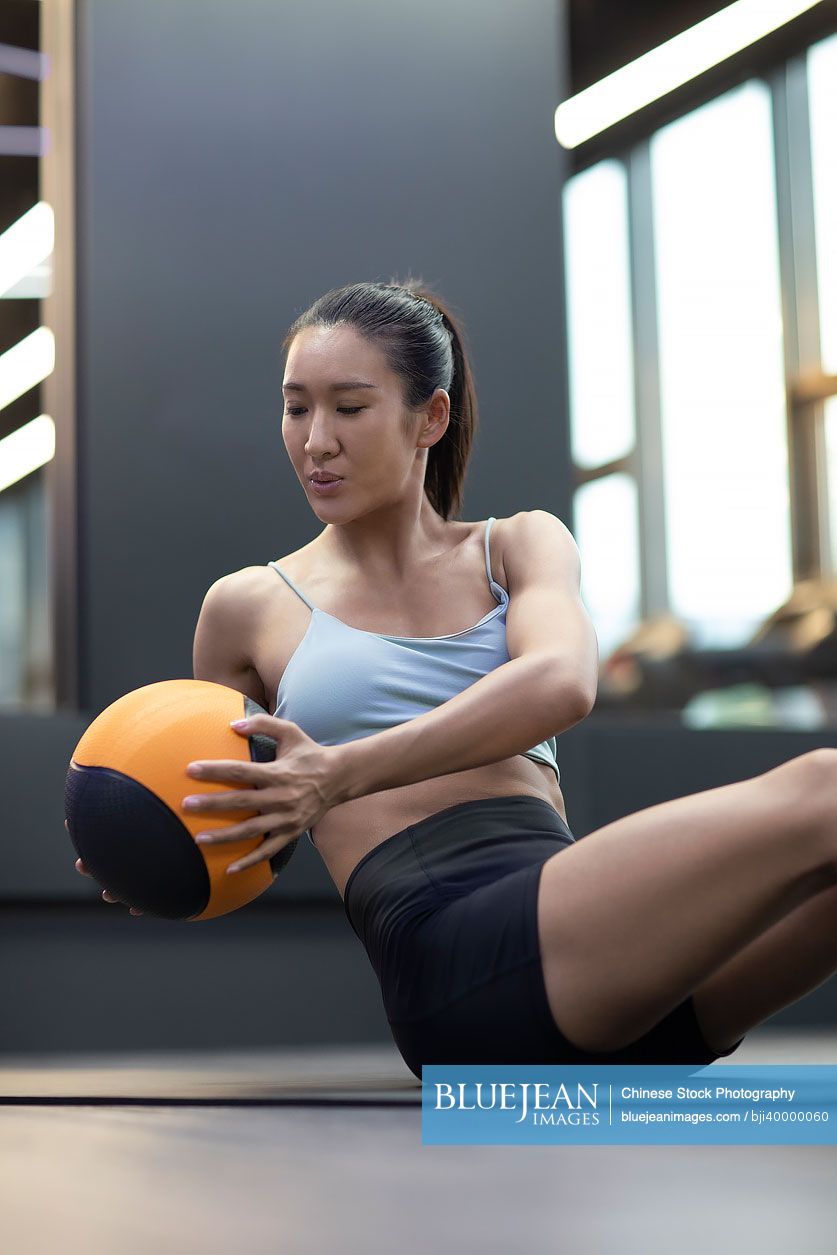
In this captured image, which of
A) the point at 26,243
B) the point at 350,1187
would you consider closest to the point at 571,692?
the point at 350,1187

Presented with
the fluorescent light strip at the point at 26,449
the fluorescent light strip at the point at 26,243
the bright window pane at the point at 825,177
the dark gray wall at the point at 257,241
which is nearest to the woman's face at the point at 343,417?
the dark gray wall at the point at 257,241

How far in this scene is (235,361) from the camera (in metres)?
2.89

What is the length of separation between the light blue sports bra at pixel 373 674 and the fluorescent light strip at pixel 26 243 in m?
1.48

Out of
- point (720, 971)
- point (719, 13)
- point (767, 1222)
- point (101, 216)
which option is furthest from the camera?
point (719, 13)

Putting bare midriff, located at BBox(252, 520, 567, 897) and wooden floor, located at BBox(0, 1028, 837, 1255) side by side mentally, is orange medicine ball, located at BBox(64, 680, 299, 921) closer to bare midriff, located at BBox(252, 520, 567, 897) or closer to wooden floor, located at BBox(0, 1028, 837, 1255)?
bare midriff, located at BBox(252, 520, 567, 897)

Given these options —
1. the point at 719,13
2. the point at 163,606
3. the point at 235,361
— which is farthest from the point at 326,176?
the point at 719,13

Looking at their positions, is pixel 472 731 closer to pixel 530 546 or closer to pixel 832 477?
pixel 530 546

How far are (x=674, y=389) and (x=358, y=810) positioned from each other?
4.71 metres

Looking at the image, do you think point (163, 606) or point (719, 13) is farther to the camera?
point (719, 13)

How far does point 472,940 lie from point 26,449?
174 centimetres

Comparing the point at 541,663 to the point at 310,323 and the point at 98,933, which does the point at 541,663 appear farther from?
the point at 98,933

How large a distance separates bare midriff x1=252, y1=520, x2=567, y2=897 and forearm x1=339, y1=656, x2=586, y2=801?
93mm

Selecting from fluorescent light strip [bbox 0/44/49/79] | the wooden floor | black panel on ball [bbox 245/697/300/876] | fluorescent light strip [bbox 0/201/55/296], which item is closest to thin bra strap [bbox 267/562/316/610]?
black panel on ball [bbox 245/697/300/876]

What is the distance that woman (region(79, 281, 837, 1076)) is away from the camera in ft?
4.57
